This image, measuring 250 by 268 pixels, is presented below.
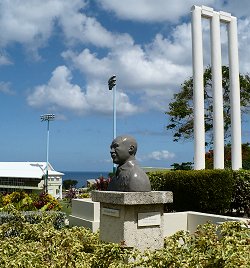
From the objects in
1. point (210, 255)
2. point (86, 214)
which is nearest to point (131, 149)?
point (210, 255)

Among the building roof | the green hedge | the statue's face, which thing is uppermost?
the building roof

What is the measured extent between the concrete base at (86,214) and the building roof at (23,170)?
20779 mm

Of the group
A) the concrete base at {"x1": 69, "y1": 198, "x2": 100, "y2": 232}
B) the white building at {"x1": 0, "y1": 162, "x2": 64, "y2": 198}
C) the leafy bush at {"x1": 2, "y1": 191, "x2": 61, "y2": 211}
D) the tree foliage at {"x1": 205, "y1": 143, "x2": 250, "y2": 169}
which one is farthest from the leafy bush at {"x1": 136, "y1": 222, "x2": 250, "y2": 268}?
the white building at {"x1": 0, "y1": 162, "x2": 64, "y2": 198}

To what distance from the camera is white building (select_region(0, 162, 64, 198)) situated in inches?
1328

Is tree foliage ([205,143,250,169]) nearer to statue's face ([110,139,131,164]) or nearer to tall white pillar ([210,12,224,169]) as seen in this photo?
tall white pillar ([210,12,224,169])

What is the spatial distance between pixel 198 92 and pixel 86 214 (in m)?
6.09

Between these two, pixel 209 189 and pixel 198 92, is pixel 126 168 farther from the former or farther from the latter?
pixel 198 92

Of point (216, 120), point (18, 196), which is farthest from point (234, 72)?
point (18, 196)

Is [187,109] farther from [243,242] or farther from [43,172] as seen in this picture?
[243,242]

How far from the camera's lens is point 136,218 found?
23.1 feet

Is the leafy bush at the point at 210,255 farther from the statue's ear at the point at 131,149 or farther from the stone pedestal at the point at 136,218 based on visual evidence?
the statue's ear at the point at 131,149

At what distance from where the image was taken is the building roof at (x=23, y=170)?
33.9m

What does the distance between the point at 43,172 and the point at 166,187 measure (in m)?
21.5

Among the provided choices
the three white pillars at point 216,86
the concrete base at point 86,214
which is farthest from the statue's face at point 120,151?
the three white pillars at point 216,86
